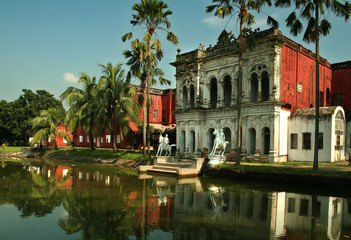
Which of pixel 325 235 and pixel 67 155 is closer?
pixel 325 235

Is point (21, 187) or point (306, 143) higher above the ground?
point (306, 143)

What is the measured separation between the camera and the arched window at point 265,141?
2217 centimetres

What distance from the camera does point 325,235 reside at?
7.11 metres

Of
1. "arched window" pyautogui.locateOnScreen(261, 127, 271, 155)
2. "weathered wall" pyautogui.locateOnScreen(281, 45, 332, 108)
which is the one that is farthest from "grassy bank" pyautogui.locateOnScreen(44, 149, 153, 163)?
"weathered wall" pyautogui.locateOnScreen(281, 45, 332, 108)

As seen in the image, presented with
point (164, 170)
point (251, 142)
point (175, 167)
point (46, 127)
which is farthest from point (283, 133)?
point (46, 127)

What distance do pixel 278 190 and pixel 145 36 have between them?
48.9 ft

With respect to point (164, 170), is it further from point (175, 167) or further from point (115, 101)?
point (115, 101)

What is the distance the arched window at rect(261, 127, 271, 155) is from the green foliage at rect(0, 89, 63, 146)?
44530mm

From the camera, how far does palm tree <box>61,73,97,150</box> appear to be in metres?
30.4

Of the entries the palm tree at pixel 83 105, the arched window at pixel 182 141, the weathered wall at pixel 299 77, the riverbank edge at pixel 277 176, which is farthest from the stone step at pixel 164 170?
the palm tree at pixel 83 105

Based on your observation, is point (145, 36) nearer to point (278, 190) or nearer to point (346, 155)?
point (278, 190)

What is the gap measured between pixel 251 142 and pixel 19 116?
47.6 m

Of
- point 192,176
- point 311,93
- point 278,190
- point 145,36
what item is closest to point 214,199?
point 278,190

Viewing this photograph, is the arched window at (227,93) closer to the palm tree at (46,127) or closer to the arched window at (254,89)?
the arched window at (254,89)
